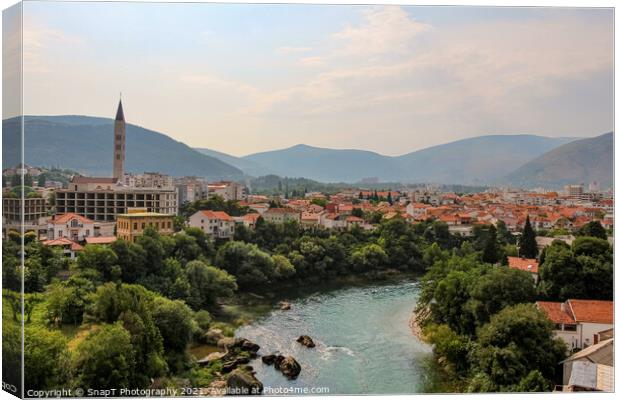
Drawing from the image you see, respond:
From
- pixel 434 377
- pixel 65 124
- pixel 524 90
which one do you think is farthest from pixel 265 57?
pixel 434 377

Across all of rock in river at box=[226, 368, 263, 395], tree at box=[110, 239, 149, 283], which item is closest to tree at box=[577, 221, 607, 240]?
rock in river at box=[226, 368, 263, 395]

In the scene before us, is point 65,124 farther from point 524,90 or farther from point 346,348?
point 524,90

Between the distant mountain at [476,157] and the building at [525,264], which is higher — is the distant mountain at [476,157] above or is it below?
above

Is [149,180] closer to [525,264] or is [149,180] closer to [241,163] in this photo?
[241,163]

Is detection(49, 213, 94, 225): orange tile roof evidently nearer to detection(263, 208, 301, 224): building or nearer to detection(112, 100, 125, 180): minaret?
detection(112, 100, 125, 180): minaret

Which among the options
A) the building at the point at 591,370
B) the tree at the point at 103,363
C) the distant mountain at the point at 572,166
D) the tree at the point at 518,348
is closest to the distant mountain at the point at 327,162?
the distant mountain at the point at 572,166

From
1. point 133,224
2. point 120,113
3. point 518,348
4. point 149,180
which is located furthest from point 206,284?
point 518,348

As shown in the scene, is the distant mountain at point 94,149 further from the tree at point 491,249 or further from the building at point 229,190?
the tree at point 491,249
